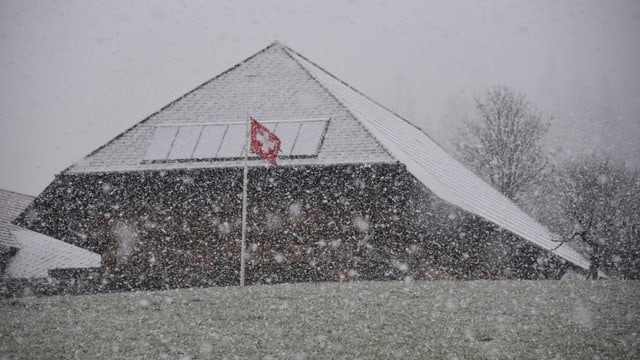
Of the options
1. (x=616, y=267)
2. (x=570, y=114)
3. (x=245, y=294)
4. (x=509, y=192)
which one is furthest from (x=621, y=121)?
(x=245, y=294)

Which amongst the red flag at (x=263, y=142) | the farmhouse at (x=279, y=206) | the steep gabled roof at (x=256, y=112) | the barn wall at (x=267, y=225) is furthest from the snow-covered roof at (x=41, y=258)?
the red flag at (x=263, y=142)

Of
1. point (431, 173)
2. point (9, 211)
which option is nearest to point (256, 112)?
point (431, 173)

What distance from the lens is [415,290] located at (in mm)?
10891

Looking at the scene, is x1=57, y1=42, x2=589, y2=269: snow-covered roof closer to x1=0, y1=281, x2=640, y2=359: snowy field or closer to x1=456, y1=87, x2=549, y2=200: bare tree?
x1=0, y1=281, x2=640, y2=359: snowy field

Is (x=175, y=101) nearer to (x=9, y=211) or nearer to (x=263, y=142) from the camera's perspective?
(x=263, y=142)

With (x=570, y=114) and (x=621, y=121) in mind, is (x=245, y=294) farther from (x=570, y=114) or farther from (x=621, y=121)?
(x=570, y=114)

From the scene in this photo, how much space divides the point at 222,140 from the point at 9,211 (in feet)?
57.3

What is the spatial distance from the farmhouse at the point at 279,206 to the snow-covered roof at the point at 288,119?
2.1 inches

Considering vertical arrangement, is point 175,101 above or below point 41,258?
above

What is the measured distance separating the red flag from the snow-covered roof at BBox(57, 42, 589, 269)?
1.27 m

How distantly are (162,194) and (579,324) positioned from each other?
38.4ft

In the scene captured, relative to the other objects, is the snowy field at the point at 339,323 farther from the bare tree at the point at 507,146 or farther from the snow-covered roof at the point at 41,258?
the bare tree at the point at 507,146

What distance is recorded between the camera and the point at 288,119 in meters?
16.1

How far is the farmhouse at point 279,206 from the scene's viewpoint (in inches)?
573
